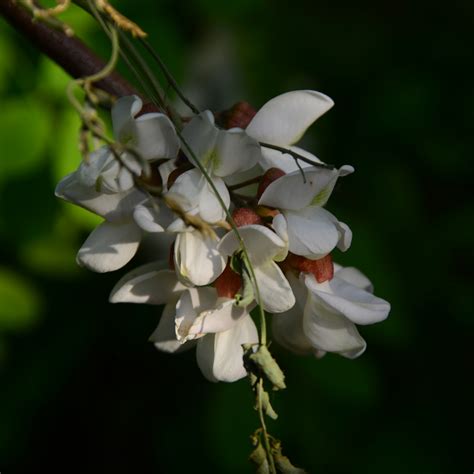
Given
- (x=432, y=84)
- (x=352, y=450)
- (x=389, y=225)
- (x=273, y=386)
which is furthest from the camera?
(x=432, y=84)

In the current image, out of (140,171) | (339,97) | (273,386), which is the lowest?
(339,97)

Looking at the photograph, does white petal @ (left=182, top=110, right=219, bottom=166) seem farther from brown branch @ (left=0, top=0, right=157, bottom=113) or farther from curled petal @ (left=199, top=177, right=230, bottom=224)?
brown branch @ (left=0, top=0, right=157, bottom=113)

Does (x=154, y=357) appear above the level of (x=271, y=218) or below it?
below

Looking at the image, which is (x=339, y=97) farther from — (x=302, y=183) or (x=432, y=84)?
(x=302, y=183)

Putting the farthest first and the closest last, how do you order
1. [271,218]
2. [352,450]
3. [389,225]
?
1. [389,225]
2. [352,450]
3. [271,218]

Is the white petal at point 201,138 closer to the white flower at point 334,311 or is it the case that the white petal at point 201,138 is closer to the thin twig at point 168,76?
the thin twig at point 168,76

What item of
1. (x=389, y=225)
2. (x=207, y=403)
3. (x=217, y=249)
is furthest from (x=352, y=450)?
(x=217, y=249)

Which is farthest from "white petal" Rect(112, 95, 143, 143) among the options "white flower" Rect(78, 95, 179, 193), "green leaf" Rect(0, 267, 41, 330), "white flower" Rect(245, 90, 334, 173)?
"green leaf" Rect(0, 267, 41, 330)
